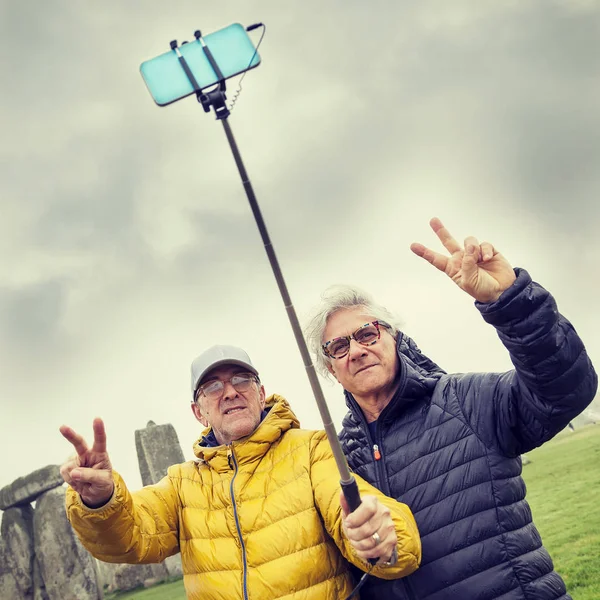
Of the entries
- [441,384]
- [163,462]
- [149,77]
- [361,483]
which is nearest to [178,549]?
[361,483]

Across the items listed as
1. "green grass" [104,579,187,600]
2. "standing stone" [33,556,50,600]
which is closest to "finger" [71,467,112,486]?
"green grass" [104,579,187,600]

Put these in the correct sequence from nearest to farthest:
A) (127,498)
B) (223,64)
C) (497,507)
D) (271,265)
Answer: (271,265), (223,64), (497,507), (127,498)

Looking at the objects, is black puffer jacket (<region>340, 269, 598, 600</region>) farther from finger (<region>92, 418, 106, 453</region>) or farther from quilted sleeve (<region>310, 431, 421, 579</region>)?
finger (<region>92, 418, 106, 453</region>)

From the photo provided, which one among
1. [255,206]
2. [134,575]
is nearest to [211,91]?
[255,206]

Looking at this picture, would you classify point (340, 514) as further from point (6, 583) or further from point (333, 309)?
point (6, 583)

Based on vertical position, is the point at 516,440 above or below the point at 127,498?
below

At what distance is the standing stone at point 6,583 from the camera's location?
14062 millimetres

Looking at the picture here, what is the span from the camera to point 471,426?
295cm

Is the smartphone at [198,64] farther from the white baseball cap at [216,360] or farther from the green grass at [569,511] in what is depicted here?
the green grass at [569,511]

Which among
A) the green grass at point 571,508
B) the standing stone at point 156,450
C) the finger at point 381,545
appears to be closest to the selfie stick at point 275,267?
the finger at point 381,545

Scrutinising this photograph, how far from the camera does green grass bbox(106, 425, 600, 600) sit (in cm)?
656

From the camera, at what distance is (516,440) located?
282cm

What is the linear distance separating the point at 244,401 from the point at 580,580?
4997 mm

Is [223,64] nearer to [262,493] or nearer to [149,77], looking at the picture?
[149,77]
